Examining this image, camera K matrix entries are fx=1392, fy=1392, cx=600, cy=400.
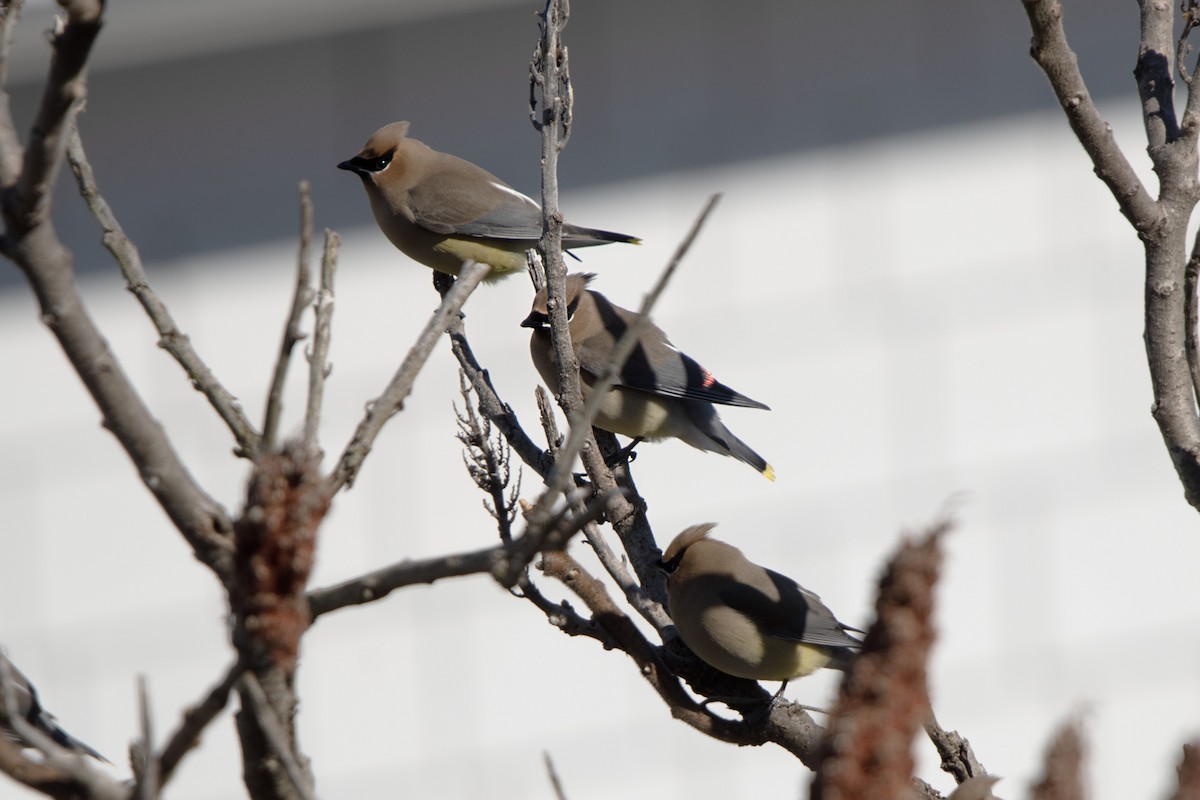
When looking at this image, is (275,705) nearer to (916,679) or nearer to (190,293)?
(916,679)

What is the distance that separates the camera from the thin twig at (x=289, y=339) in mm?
1137

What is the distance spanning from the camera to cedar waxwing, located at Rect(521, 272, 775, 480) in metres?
3.38

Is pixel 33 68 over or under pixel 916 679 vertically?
over

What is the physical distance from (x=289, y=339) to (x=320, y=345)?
0.67ft

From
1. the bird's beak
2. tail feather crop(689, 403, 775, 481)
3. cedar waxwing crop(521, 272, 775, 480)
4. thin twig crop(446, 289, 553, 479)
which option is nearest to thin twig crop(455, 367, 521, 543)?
thin twig crop(446, 289, 553, 479)

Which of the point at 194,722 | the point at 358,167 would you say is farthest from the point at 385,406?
the point at 358,167

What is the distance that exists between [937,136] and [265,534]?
5475 millimetres

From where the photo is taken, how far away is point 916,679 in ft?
2.58

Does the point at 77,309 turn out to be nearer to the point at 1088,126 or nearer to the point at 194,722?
the point at 194,722

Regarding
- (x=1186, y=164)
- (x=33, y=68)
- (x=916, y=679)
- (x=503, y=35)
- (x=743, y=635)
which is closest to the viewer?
(x=916, y=679)

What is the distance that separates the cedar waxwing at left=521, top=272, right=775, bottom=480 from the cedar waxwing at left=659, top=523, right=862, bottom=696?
55 centimetres

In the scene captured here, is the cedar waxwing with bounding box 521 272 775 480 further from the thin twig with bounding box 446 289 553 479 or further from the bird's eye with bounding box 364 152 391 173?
the thin twig with bounding box 446 289 553 479

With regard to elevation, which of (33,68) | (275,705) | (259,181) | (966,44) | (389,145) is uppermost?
(33,68)

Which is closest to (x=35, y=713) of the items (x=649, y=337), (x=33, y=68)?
(x=649, y=337)
